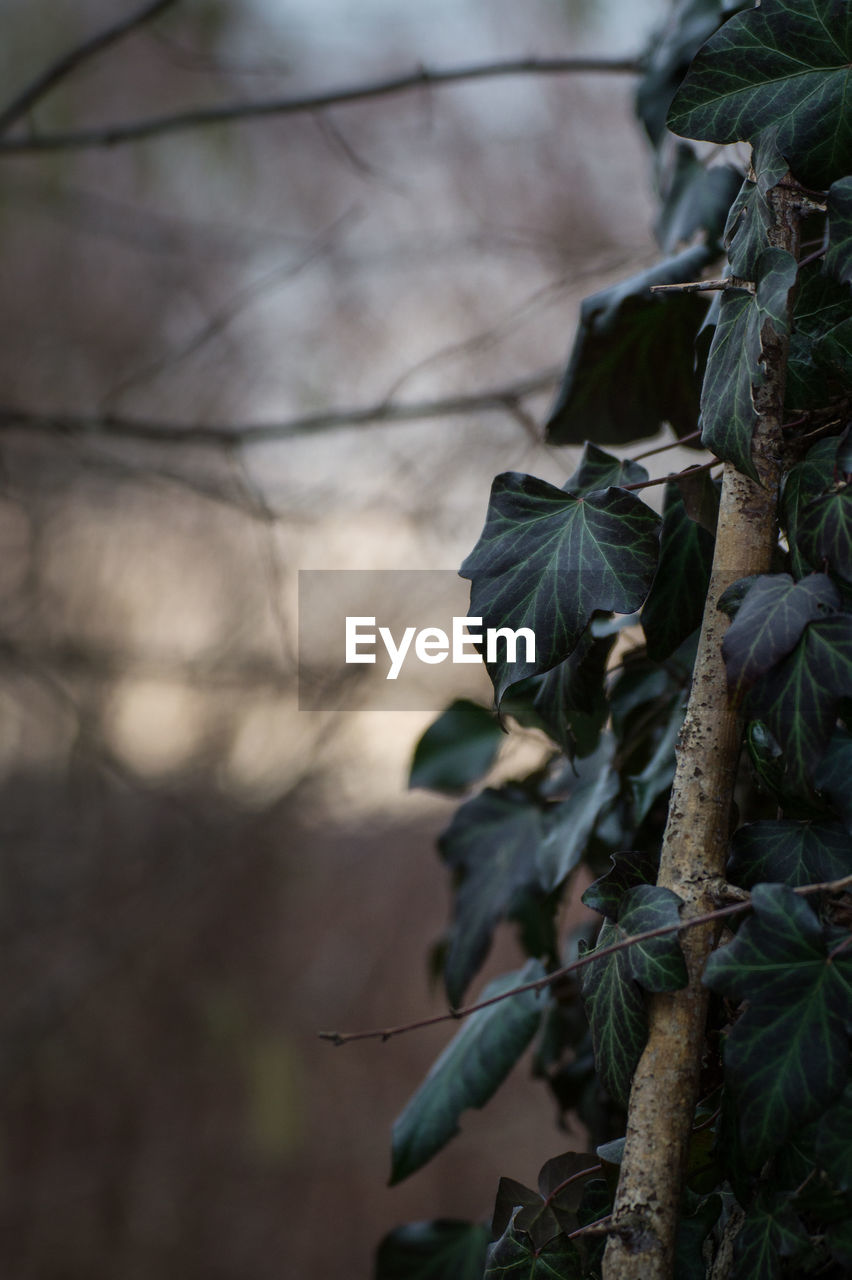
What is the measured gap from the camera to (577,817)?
1.80 ft

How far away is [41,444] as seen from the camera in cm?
178

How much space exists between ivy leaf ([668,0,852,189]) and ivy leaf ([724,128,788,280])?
0.03 feet

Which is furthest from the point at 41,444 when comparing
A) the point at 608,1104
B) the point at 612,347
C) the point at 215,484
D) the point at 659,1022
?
the point at 659,1022

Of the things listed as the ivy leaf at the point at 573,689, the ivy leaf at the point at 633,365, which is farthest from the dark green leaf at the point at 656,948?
the ivy leaf at the point at 633,365

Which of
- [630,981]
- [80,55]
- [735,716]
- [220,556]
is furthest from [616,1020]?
[220,556]

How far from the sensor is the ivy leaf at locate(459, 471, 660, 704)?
37 cm

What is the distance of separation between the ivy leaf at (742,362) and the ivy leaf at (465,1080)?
1.17 ft

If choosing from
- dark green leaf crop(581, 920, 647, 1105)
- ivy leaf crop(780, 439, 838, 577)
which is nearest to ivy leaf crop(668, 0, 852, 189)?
ivy leaf crop(780, 439, 838, 577)

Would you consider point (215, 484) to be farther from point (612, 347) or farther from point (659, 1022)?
point (659, 1022)

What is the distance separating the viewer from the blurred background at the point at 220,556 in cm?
170

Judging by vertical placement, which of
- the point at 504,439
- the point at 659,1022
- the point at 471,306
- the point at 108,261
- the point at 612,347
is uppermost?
the point at 108,261

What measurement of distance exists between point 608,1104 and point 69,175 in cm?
188

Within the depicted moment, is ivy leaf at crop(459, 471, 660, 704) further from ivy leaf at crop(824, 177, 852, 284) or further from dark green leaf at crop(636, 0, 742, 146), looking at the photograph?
dark green leaf at crop(636, 0, 742, 146)

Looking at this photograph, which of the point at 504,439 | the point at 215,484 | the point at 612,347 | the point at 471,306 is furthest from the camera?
the point at 471,306
